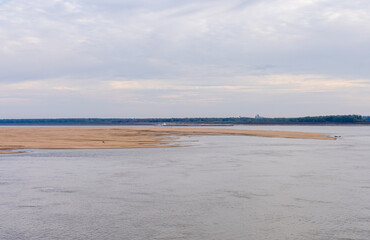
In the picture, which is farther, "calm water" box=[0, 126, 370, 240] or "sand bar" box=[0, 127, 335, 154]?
"sand bar" box=[0, 127, 335, 154]

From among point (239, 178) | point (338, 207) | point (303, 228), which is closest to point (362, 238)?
point (303, 228)

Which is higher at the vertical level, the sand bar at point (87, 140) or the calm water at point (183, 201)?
the sand bar at point (87, 140)

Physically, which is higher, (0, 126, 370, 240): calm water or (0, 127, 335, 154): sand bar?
(0, 127, 335, 154): sand bar

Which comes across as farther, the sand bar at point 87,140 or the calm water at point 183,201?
the sand bar at point 87,140

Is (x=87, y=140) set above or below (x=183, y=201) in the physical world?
above

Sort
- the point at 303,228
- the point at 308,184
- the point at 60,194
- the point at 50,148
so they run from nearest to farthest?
the point at 303,228 → the point at 60,194 → the point at 308,184 → the point at 50,148

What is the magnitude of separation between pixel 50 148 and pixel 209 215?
1039 inches

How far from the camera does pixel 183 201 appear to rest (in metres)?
14.5

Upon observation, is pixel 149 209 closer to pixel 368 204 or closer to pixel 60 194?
pixel 60 194

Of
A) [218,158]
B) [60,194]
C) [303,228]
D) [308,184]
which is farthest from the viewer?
[218,158]

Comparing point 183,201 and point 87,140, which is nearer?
point 183,201

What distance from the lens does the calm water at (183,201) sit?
11.2 metres

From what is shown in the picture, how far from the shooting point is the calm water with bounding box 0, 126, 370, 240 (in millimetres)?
11172

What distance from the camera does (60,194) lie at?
15695 millimetres
